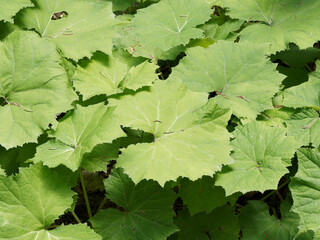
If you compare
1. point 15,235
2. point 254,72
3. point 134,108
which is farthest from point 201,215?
point 15,235

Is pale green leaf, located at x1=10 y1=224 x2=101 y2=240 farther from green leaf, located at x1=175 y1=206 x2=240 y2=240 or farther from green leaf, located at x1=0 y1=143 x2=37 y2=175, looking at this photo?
green leaf, located at x1=175 y1=206 x2=240 y2=240

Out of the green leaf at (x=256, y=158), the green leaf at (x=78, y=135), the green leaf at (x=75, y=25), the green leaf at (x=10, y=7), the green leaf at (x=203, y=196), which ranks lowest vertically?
the green leaf at (x=203, y=196)

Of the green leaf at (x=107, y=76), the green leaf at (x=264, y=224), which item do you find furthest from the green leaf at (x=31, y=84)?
the green leaf at (x=264, y=224)

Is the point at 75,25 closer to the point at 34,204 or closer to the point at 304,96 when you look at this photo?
the point at 34,204

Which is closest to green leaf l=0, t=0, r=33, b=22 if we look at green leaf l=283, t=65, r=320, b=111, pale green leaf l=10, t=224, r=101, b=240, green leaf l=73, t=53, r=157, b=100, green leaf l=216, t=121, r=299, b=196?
green leaf l=73, t=53, r=157, b=100

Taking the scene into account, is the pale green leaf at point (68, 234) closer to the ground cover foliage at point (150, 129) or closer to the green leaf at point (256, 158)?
the ground cover foliage at point (150, 129)

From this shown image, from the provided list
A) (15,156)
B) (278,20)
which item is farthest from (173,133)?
(278,20)

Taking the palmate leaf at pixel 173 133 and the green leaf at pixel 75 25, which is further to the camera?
the green leaf at pixel 75 25

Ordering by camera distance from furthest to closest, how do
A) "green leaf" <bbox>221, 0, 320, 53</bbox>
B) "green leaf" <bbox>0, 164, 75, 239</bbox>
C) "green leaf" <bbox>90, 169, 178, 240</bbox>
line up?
"green leaf" <bbox>221, 0, 320, 53</bbox>
"green leaf" <bbox>90, 169, 178, 240</bbox>
"green leaf" <bbox>0, 164, 75, 239</bbox>
